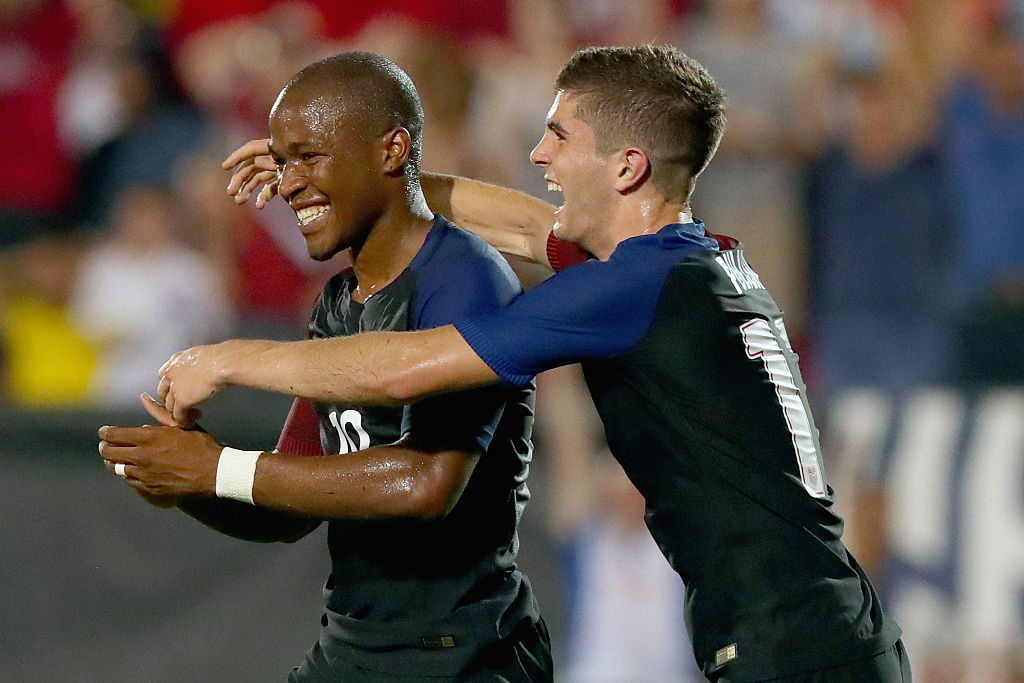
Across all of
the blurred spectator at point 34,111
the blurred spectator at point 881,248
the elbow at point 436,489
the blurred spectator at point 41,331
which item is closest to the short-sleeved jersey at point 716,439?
the elbow at point 436,489

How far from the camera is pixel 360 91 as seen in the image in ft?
10.1

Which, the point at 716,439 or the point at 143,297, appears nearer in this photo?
the point at 716,439

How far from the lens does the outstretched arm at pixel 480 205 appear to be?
365 centimetres

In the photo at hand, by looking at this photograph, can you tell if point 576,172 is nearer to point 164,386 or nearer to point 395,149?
point 395,149

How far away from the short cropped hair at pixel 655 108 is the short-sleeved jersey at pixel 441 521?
1.43ft

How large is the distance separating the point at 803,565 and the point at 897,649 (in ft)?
1.22

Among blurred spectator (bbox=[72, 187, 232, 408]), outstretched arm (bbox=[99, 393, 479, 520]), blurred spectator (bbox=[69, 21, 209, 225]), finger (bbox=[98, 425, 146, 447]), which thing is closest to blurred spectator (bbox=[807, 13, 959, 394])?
blurred spectator (bbox=[72, 187, 232, 408])

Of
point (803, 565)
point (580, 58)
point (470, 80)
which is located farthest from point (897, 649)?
point (470, 80)

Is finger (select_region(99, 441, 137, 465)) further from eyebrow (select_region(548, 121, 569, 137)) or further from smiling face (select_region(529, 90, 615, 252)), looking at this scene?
eyebrow (select_region(548, 121, 569, 137))

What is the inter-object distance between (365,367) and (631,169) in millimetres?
786

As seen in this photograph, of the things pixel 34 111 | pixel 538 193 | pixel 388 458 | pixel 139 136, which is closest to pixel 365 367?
pixel 388 458

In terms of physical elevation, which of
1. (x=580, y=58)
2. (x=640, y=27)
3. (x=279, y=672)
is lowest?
(x=279, y=672)

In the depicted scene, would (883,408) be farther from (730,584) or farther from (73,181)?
(73,181)

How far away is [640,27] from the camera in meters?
7.74
